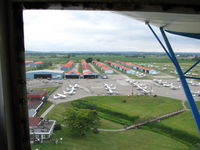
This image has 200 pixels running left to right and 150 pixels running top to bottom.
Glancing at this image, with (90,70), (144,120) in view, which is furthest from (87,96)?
(144,120)

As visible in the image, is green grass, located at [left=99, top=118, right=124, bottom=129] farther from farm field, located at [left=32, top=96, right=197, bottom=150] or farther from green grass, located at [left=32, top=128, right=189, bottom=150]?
green grass, located at [left=32, top=128, right=189, bottom=150]

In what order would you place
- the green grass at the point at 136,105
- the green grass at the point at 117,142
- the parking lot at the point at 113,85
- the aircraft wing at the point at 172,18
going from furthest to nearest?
the parking lot at the point at 113,85
the green grass at the point at 136,105
the green grass at the point at 117,142
the aircraft wing at the point at 172,18

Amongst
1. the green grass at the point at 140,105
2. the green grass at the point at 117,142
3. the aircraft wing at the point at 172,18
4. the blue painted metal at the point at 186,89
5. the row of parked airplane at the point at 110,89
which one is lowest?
the green grass at the point at 117,142

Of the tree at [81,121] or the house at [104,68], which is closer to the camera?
the tree at [81,121]

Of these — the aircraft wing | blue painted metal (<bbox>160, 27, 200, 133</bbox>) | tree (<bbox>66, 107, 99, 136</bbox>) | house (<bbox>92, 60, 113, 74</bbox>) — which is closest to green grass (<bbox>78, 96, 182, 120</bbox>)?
tree (<bbox>66, 107, 99, 136</bbox>)

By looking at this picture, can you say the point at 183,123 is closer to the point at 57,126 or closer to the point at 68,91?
the point at 57,126

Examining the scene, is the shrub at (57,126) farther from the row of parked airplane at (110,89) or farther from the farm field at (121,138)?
the row of parked airplane at (110,89)

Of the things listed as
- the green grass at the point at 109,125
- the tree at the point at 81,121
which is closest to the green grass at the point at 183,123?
the green grass at the point at 109,125

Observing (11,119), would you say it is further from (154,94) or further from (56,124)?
(154,94)
